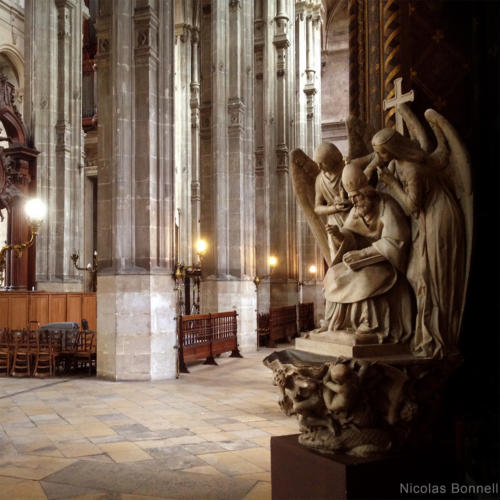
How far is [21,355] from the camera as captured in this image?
12.1 meters

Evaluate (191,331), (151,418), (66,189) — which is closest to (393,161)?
(151,418)

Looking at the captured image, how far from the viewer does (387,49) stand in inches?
192

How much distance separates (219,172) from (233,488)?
40.4 feet

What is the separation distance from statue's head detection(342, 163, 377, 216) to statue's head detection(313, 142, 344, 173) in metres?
0.33

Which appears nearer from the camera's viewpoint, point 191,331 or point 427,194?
point 427,194

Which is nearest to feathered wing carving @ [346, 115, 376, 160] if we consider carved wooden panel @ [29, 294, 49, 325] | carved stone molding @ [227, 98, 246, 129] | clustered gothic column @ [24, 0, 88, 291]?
carved stone molding @ [227, 98, 246, 129]

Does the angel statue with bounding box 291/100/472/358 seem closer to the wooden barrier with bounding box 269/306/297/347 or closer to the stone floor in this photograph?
the stone floor

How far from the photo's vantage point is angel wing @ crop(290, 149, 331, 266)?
4.91 meters

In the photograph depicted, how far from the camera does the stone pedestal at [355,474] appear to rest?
11.6ft

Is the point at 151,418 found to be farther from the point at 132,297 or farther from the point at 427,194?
the point at 427,194

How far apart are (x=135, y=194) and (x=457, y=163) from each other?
340 inches

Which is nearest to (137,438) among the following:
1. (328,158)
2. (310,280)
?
(328,158)

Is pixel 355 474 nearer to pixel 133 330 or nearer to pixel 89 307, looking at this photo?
pixel 133 330

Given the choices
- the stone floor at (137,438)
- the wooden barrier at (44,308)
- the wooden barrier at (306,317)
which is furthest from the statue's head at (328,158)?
the wooden barrier at (306,317)
